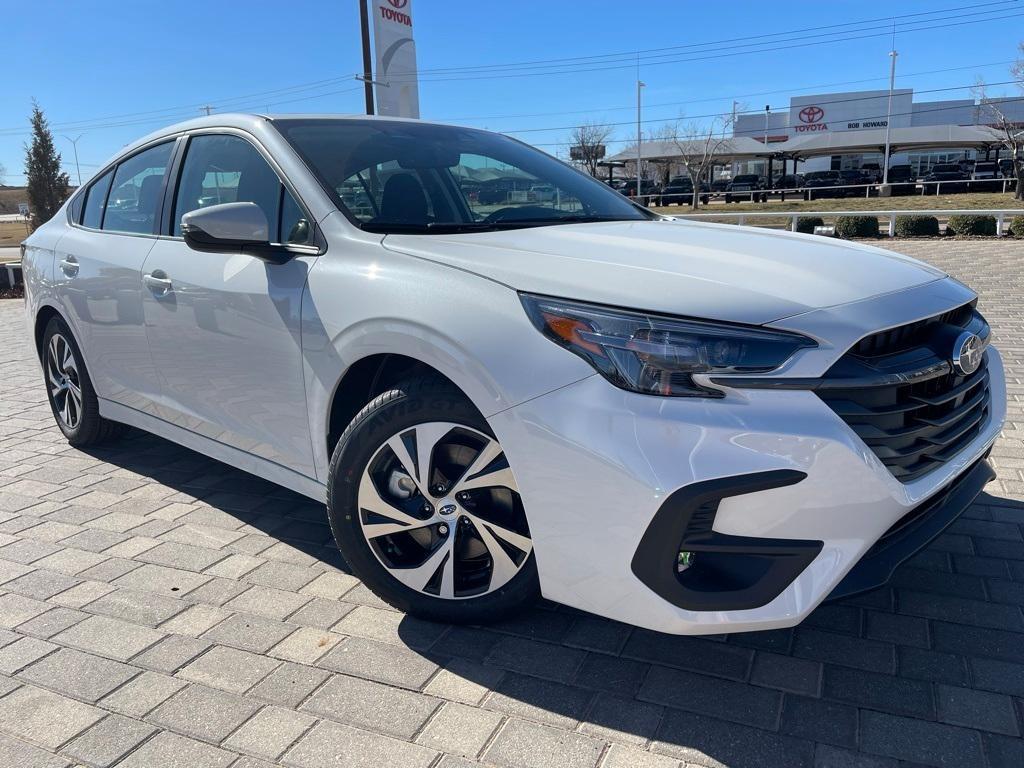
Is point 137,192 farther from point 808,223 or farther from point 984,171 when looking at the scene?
point 984,171

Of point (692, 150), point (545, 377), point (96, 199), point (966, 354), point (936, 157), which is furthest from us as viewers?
point (936, 157)

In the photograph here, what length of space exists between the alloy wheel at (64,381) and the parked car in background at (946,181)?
4092 cm

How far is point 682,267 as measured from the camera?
231cm

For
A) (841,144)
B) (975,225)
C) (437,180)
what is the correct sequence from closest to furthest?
1. (437,180)
2. (975,225)
3. (841,144)

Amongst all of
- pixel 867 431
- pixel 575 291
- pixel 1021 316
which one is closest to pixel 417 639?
pixel 575 291

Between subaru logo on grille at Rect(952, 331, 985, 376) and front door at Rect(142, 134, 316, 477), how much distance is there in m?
2.05

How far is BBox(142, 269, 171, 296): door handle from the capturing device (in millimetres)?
3428

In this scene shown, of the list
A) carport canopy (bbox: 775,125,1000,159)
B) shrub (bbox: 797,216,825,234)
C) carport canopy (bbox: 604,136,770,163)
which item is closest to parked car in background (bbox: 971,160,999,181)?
carport canopy (bbox: 775,125,1000,159)

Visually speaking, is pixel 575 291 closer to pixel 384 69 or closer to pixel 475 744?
pixel 475 744

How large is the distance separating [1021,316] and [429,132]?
24.0 feet

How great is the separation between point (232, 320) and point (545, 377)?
1490mm

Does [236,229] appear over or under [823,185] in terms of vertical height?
over

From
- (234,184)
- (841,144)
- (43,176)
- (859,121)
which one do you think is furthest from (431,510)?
(859,121)

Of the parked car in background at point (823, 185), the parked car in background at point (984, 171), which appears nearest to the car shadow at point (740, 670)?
the parked car in background at point (823, 185)
